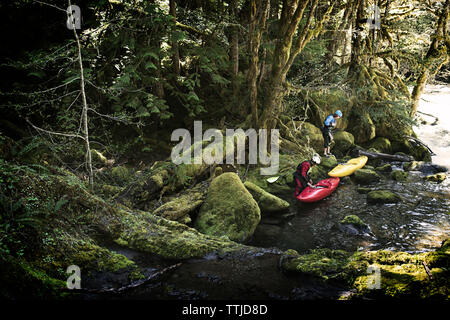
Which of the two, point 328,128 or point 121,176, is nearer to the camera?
point 121,176

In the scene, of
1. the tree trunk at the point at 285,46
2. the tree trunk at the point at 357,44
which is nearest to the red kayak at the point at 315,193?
the tree trunk at the point at 285,46

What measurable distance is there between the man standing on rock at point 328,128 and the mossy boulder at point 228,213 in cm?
584

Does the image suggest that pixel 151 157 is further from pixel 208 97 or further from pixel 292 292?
pixel 292 292

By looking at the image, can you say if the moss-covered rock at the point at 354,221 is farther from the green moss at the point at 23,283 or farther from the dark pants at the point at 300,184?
the green moss at the point at 23,283

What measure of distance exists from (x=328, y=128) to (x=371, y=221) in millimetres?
4871

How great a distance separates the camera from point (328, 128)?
423 inches

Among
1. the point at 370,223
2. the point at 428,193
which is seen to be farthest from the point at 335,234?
the point at 428,193

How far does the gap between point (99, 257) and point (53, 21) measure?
7877mm

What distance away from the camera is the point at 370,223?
682cm

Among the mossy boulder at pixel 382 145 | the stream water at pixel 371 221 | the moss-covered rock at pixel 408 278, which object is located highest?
the mossy boulder at pixel 382 145

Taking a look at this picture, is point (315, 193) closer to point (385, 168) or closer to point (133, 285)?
point (385, 168)

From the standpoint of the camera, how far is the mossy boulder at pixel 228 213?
230 inches

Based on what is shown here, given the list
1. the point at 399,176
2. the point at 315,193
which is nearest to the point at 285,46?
the point at 315,193

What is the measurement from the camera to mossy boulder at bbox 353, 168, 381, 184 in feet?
31.9
